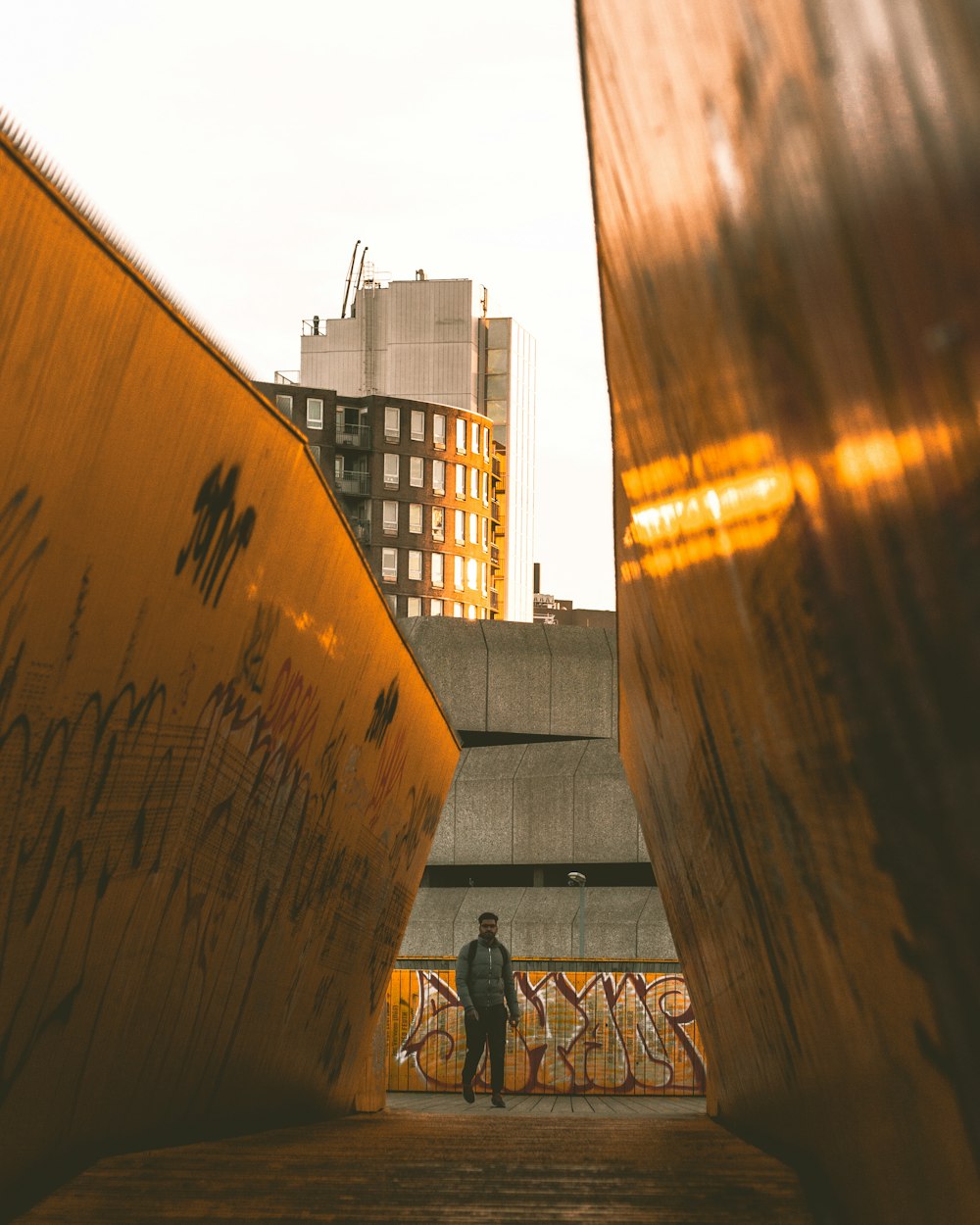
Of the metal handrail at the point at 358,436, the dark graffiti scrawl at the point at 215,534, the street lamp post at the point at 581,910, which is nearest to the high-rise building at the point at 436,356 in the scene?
the metal handrail at the point at 358,436

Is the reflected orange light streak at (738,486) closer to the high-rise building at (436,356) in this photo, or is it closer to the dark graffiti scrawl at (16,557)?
the dark graffiti scrawl at (16,557)

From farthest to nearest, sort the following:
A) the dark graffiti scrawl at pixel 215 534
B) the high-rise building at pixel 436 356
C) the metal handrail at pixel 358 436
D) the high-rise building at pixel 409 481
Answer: the high-rise building at pixel 436 356 → the metal handrail at pixel 358 436 → the high-rise building at pixel 409 481 → the dark graffiti scrawl at pixel 215 534

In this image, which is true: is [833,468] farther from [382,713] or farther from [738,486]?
[382,713]

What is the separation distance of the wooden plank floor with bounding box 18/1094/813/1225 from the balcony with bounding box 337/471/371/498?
75009 mm

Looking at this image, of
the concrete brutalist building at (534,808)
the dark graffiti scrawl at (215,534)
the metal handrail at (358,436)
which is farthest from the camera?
the metal handrail at (358,436)

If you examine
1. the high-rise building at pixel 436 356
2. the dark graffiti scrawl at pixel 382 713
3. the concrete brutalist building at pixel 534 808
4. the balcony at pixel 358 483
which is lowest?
the dark graffiti scrawl at pixel 382 713

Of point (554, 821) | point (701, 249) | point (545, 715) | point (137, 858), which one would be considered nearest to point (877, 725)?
point (701, 249)

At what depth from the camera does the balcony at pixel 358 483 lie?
81.1 metres

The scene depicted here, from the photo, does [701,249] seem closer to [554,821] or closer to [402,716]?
[402,716]

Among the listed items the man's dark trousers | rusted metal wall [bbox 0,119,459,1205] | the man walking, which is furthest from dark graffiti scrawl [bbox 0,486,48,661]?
the man's dark trousers

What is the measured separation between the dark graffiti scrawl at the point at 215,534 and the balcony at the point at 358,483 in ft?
252

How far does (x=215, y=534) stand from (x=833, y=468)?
2532mm

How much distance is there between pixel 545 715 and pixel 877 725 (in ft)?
117

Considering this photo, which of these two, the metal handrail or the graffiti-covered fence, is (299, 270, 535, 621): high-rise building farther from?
the graffiti-covered fence
